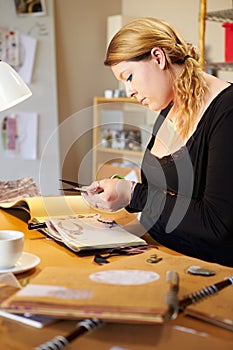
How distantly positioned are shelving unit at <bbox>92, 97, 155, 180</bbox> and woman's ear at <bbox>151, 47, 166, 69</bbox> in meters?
2.15

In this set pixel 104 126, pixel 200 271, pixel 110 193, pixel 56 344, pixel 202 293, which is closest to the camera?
pixel 56 344

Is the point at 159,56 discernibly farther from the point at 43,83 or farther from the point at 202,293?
the point at 43,83

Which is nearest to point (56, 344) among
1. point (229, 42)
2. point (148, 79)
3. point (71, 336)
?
point (71, 336)

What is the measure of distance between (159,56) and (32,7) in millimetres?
2382

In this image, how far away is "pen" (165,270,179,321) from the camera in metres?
0.85

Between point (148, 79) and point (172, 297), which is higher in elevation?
point (148, 79)

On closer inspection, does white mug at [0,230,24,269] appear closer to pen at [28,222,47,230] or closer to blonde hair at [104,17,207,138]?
pen at [28,222,47,230]

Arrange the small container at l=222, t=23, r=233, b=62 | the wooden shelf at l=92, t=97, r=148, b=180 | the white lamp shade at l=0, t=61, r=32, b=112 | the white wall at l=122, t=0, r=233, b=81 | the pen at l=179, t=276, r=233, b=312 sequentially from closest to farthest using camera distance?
the pen at l=179, t=276, r=233, b=312, the white lamp shade at l=0, t=61, r=32, b=112, the small container at l=222, t=23, r=233, b=62, the white wall at l=122, t=0, r=233, b=81, the wooden shelf at l=92, t=97, r=148, b=180

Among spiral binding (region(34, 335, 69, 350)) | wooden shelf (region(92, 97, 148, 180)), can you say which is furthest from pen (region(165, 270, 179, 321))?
wooden shelf (region(92, 97, 148, 180))

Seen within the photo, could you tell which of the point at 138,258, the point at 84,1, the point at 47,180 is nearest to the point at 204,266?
the point at 138,258

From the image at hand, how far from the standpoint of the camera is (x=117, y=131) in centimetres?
388

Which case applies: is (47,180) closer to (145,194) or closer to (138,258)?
(145,194)

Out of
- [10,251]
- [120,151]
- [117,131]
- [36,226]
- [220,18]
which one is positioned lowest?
[120,151]

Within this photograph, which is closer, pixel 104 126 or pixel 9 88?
pixel 9 88
